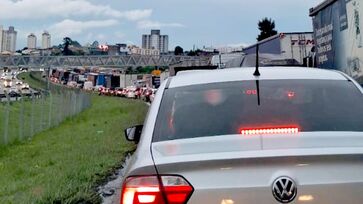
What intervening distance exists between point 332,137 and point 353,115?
673 mm

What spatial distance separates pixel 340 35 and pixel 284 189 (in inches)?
529

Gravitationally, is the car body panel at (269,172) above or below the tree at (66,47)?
below

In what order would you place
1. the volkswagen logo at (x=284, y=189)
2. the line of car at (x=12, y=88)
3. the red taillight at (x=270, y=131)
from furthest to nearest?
the line of car at (x=12, y=88), the red taillight at (x=270, y=131), the volkswagen logo at (x=284, y=189)

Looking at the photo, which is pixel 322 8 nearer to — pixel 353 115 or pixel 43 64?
pixel 353 115

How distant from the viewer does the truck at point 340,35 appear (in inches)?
547

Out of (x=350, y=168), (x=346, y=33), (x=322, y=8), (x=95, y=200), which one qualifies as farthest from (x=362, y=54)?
(x=350, y=168)

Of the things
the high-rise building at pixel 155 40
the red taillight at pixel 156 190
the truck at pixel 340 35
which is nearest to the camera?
the red taillight at pixel 156 190

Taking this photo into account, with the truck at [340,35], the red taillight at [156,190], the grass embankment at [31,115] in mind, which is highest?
the truck at [340,35]

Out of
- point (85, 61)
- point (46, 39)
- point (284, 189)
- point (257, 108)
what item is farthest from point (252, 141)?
point (46, 39)

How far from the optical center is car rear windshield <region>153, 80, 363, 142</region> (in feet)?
12.4

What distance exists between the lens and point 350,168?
294 cm

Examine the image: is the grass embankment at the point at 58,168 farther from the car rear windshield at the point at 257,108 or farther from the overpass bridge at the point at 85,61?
the overpass bridge at the point at 85,61

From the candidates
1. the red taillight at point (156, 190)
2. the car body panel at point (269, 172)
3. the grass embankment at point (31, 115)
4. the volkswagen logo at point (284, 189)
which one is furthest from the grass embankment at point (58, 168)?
the volkswagen logo at point (284, 189)

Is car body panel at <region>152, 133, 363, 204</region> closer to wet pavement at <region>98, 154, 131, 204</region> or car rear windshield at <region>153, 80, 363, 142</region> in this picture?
car rear windshield at <region>153, 80, 363, 142</region>
